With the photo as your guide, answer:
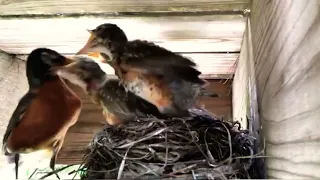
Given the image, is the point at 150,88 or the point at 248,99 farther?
the point at 248,99

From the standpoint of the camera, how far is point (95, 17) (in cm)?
111

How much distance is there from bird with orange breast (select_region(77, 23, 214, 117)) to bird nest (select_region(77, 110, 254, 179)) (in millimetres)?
38

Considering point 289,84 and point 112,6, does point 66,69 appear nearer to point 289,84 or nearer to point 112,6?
point 112,6

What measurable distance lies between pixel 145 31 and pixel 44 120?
34 cm

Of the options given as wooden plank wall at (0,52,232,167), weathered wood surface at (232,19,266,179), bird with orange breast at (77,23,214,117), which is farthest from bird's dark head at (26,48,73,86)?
weathered wood surface at (232,19,266,179)

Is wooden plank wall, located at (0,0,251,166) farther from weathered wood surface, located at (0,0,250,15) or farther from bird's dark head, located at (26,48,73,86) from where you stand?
bird's dark head, located at (26,48,73,86)

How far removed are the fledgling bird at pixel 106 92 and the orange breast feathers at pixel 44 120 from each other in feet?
0.12

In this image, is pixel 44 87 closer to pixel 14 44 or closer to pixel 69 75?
pixel 69 75

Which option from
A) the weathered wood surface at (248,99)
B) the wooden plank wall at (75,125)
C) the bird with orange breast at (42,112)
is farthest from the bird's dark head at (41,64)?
the weathered wood surface at (248,99)

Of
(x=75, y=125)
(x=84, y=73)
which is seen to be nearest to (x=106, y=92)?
(x=84, y=73)

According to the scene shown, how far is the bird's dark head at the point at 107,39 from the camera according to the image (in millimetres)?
982

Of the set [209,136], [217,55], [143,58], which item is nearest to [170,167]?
[209,136]

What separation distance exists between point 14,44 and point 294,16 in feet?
2.48

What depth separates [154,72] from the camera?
0.95 m
